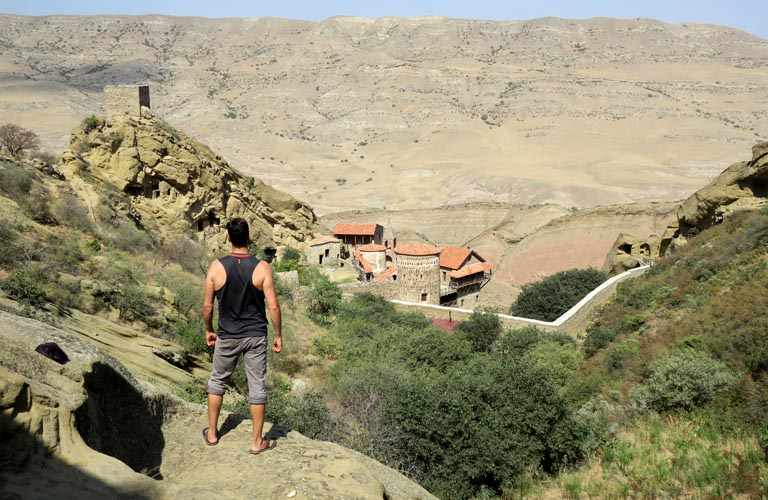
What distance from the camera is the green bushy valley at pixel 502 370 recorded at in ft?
22.7

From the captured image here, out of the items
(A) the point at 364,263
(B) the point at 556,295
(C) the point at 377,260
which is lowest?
(A) the point at 364,263

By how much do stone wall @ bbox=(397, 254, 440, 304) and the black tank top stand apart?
65.1 feet

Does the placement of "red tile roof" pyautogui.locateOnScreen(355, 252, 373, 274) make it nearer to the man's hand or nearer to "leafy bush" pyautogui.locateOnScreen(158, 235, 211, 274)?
"leafy bush" pyautogui.locateOnScreen(158, 235, 211, 274)

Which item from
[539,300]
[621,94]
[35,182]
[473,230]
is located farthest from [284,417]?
[621,94]

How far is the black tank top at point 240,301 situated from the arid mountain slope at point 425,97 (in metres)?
53.1

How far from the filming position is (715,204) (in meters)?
Answer: 20.9

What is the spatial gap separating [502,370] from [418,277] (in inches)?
580

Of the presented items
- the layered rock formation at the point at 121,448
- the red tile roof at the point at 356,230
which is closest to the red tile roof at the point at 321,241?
the red tile roof at the point at 356,230

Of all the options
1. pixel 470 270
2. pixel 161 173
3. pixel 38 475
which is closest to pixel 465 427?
pixel 38 475

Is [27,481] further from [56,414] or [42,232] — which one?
[42,232]

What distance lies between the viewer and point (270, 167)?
75438mm

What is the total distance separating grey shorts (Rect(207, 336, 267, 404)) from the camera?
470cm

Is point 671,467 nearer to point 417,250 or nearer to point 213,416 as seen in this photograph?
point 213,416

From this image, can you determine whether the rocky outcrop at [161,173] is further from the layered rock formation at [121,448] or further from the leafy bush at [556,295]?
the layered rock formation at [121,448]
